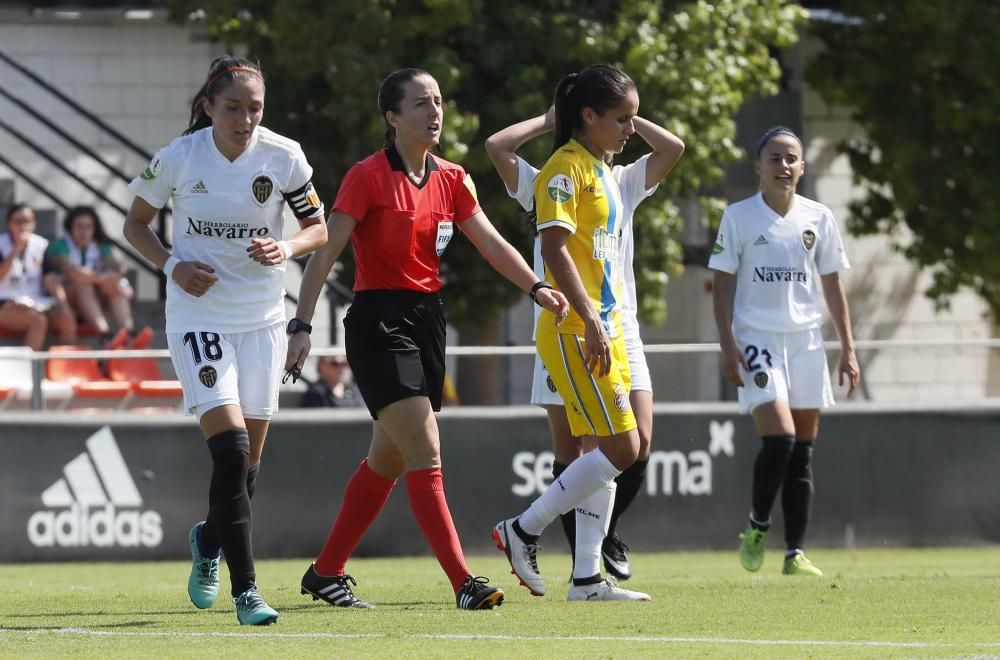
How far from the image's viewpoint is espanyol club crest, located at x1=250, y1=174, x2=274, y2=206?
7309 mm

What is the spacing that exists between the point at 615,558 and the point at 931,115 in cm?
1160

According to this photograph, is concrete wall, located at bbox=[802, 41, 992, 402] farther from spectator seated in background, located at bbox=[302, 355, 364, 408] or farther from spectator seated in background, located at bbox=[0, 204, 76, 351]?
spectator seated in background, located at bbox=[302, 355, 364, 408]

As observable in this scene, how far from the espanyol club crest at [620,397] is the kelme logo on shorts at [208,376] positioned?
5.38 ft

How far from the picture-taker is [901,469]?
1376cm

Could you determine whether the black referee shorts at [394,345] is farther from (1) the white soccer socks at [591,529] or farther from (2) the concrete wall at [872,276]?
(2) the concrete wall at [872,276]

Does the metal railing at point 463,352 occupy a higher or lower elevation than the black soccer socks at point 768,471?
higher

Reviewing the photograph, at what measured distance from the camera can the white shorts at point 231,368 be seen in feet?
23.5

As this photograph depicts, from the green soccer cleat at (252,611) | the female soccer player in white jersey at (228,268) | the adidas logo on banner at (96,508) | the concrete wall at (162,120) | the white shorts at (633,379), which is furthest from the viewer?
the concrete wall at (162,120)

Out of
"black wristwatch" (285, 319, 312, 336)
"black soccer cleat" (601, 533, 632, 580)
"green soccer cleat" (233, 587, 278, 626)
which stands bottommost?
"black soccer cleat" (601, 533, 632, 580)

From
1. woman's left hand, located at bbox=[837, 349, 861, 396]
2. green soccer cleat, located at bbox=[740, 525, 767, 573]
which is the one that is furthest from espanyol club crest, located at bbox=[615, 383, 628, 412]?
woman's left hand, located at bbox=[837, 349, 861, 396]

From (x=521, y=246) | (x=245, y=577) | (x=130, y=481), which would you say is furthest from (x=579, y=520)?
(x=521, y=246)

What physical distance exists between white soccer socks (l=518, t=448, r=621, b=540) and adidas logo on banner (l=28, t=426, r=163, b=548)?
552 centimetres

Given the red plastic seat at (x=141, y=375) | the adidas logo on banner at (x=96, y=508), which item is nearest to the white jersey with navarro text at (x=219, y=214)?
the adidas logo on banner at (x=96, y=508)

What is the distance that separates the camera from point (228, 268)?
7289mm
